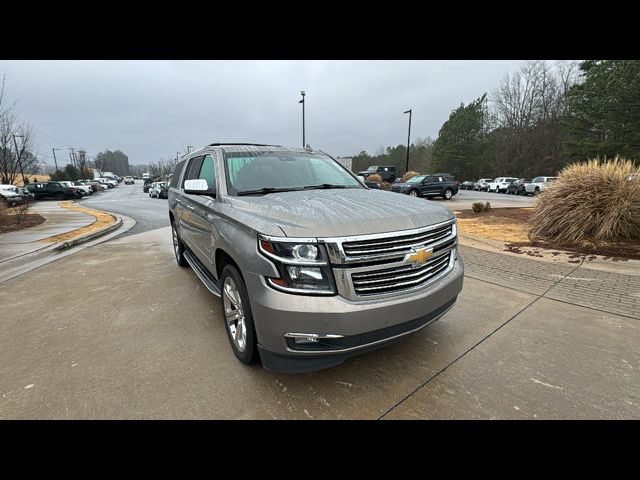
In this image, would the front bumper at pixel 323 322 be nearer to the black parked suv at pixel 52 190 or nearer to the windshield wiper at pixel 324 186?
the windshield wiper at pixel 324 186

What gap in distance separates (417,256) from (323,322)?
86 cm

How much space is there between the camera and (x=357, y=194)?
10.5 feet

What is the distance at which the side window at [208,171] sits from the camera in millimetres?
3506

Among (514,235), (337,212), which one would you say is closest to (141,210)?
(514,235)

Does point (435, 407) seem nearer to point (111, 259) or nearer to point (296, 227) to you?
point (296, 227)

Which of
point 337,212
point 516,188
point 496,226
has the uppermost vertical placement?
point 337,212

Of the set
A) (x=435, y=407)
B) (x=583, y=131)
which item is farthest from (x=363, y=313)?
(x=583, y=131)

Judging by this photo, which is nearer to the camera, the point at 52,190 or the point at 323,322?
the point at 323,322

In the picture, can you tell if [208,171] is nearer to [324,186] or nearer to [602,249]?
[324,186]

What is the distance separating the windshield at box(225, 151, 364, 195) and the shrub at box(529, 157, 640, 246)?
5850mm

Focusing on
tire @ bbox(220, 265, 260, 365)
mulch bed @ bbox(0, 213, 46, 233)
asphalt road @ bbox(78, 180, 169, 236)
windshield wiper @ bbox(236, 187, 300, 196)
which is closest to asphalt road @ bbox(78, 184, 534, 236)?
asphalt road @ bbox(78, 180, 169, 236)

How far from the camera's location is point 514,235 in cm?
809

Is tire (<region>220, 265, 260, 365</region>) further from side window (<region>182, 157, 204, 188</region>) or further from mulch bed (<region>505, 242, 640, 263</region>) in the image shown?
mulch bed (<region>505, 242, 640, 263</region>)
